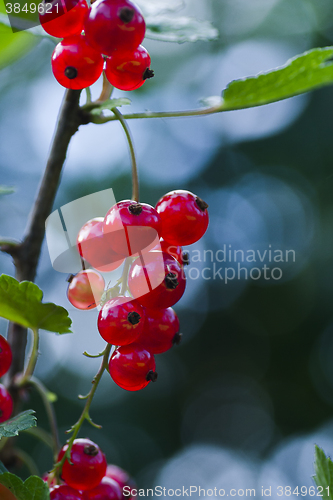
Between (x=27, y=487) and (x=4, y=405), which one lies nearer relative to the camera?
(x=27, y=487)

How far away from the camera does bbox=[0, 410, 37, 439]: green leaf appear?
632 millimetres

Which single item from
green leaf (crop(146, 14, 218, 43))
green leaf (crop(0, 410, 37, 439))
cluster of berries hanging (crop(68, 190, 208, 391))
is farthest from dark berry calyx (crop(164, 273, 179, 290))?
green leaf (crop(146, 14, 218, 43))

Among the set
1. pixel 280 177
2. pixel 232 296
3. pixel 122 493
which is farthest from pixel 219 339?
pixel 122 493

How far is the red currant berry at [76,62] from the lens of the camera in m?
0.74

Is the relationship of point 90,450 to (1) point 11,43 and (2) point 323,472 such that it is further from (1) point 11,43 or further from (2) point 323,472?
(1) point 11,43

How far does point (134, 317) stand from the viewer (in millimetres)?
679

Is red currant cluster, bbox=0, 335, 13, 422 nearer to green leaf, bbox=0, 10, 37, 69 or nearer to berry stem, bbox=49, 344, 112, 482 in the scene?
berry stem, bbox=49, 344, 112, 482

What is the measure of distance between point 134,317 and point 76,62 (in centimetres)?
48

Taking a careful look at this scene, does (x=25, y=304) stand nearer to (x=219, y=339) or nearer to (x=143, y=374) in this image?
(x=143, y=374)

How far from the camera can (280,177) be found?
6906 mm

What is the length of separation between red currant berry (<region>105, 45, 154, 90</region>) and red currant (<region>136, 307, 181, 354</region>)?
1.46 feet

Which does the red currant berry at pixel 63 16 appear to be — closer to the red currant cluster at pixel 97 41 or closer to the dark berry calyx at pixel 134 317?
the red currant cluster at pixel 97 41

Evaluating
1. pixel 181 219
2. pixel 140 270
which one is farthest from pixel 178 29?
pixel 140 270

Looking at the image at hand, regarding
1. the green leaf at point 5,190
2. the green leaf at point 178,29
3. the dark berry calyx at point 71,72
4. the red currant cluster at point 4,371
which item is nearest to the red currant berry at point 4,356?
the red currant cluster at point 4,371
